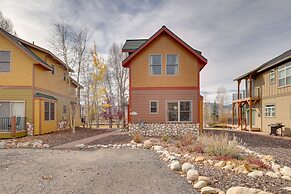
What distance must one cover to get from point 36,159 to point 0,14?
2779 centimetres

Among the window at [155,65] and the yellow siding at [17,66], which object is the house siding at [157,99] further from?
the yellow siding at [17,66]

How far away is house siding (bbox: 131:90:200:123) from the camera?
51.5 feet

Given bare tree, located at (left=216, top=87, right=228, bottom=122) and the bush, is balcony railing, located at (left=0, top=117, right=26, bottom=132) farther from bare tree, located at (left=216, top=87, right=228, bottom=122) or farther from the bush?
bare tree, located at (left=216, top=87, right=228, bottom=122)

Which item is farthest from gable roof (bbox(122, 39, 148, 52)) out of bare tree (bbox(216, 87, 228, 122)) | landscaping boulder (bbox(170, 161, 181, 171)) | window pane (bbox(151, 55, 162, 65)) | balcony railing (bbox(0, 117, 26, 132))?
bare tree (bbox(216, 87, 228, 122))

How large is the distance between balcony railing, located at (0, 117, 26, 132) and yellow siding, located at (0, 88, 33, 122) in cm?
49

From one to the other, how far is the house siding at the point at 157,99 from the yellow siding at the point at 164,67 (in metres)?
0.50

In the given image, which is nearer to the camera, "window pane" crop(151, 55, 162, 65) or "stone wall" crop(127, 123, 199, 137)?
"stone wall" crop(127, 123, 199, 137)

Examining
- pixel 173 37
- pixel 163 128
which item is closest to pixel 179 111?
pixel 163 128

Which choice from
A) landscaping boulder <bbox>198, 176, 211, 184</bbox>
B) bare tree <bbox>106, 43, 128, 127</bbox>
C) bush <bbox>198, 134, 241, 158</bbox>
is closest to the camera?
landscaping boulder <bbox>198, 176, 211, 184</bbox>

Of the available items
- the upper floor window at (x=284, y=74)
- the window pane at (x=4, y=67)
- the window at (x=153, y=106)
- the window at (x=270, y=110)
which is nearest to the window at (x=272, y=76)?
the upper floor window at (x=284, y=74)

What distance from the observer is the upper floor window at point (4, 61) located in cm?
1645

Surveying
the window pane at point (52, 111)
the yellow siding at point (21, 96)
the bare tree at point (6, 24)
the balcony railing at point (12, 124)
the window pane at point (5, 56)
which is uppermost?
the bare tree at point (6, 24)

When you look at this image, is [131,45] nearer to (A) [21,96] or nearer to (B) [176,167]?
(A) [21,96]

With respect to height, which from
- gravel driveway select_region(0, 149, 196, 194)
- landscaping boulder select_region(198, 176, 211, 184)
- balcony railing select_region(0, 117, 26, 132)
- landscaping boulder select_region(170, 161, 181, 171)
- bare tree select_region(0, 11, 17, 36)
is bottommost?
gravel driveway select_region(0, 149, 196, 194)
